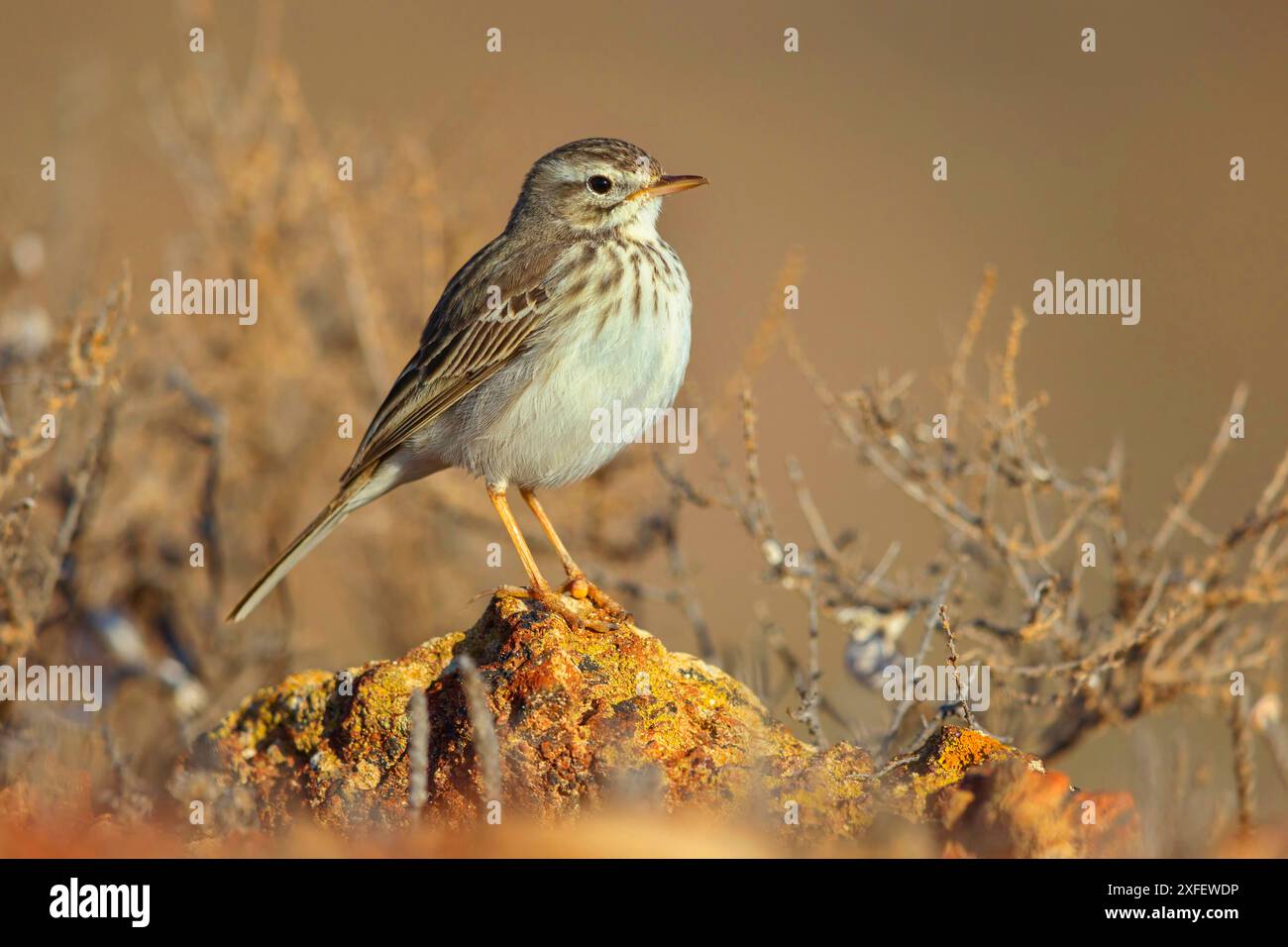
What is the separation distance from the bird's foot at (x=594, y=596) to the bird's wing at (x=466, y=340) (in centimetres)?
97

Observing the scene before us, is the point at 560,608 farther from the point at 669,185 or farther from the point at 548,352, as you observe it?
the point at 669,185

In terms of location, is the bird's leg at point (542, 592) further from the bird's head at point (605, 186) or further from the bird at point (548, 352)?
the bird's head at point (605, 186)

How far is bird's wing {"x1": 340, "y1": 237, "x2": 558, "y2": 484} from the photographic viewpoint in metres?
5.71

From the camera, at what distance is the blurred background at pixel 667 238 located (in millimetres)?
7477

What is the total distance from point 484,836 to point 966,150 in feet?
53.1

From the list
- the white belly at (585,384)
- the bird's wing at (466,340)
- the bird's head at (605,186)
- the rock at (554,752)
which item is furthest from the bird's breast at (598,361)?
the rock at (554,752)

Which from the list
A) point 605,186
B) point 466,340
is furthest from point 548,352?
point 605,186

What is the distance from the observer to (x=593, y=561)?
8422 mm

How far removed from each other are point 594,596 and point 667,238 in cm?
236

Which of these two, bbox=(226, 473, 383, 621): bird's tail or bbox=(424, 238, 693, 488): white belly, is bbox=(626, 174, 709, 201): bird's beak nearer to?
bbox=(424, 238, 693, 488): white belly

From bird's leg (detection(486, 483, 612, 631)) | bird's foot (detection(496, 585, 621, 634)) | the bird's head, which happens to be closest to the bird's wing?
the bird's head

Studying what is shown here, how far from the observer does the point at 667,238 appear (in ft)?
22.9

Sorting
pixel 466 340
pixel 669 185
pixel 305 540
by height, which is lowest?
pixel 305 540

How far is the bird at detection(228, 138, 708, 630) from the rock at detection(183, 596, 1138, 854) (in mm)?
567
